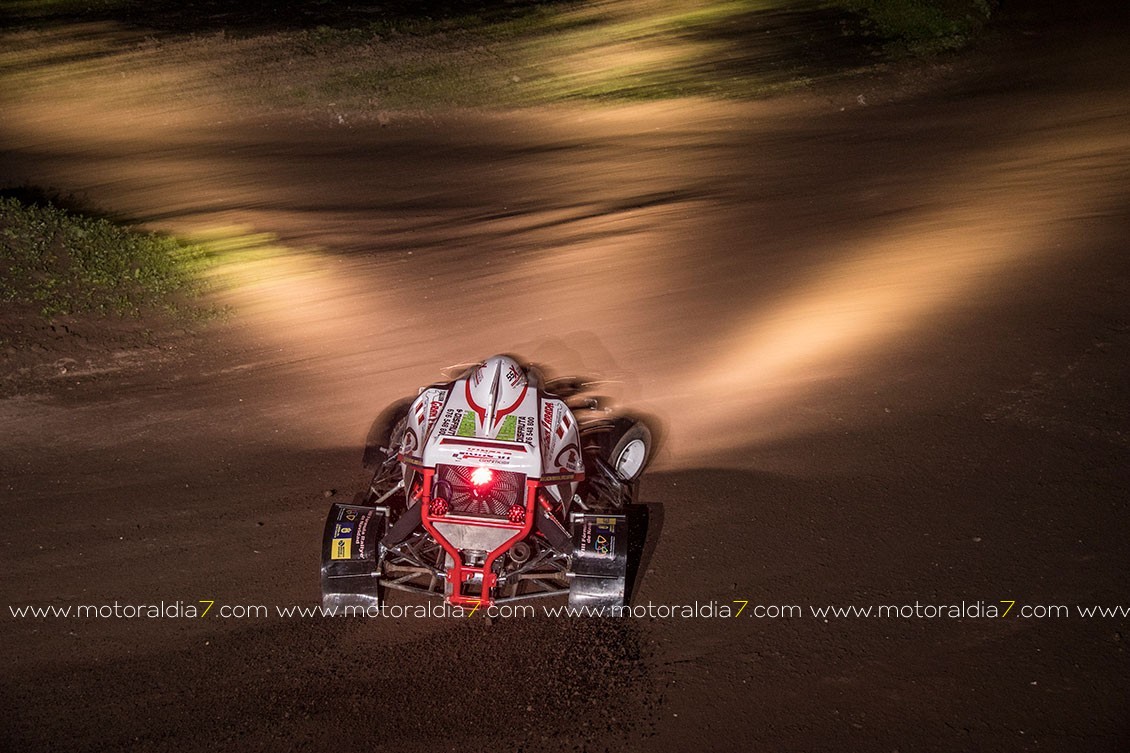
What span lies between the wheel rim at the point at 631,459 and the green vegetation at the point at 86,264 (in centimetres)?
657

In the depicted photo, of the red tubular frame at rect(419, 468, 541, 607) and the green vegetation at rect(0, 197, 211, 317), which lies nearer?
the red tubular frame at rect(419, 468, 541, 607)

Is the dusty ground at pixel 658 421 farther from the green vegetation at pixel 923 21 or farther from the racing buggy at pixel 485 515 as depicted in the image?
the green vegetation at pixel 923 21

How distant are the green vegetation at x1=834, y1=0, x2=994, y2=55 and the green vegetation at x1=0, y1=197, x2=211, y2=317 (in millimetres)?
16340

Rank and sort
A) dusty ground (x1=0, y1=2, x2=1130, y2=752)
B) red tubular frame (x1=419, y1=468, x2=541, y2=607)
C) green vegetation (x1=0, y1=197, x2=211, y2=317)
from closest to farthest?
dusty ground (x1=0, y1=2, x2=1130, y2=752) < red tubular frame (x1=419, y1=468, x2=541, y2=607) < green vegetation (x1=0, y1=197, x2=211, y2=317)

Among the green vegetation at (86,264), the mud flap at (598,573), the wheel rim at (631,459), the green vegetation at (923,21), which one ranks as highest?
the green vegetation at (923,21)

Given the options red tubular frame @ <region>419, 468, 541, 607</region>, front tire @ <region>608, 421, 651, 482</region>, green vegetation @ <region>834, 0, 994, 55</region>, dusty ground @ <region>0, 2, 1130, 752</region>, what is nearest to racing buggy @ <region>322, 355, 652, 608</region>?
red tubular frame @ <region>419, 468, 541, 607</region>

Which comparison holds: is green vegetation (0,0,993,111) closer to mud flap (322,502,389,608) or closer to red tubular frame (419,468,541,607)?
mud flap (322,502,389,608)

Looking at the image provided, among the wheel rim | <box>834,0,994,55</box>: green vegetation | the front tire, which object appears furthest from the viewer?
<box>834,0,994,55</box>: green vegetation

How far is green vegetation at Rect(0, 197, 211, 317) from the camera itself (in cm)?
1173

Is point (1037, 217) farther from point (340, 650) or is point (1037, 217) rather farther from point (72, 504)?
point (72, 504)

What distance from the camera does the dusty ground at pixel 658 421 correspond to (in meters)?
6.73

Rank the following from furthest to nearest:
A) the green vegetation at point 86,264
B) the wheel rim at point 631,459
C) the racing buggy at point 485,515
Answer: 1. the green vegetation at point 86,264
2. the wheel rim at point 631,459
3. the racing buggy at point 485,515

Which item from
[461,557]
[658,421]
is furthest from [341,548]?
[658,421]

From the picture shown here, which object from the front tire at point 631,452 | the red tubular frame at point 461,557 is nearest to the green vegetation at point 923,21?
the front tire at point 631,452
